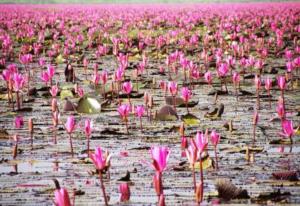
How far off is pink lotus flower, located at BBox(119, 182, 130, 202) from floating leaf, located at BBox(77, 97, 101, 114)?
2.36m

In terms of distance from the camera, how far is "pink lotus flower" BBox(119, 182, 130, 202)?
253 centimetres

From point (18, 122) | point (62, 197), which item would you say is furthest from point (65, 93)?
point (62, 197)

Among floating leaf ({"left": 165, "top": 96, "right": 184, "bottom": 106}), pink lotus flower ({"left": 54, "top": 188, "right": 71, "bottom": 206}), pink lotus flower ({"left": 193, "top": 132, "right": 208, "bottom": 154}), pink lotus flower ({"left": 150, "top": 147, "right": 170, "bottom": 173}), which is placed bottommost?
floating leaf ({"left": 165, "top": 96, "right": 184, "bottom": 106})

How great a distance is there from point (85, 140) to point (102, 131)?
17cm

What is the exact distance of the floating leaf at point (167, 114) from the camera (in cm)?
450

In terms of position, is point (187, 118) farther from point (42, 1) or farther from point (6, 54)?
point (42, 1)

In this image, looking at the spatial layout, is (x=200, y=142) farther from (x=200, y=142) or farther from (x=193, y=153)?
(x=193, y=153)

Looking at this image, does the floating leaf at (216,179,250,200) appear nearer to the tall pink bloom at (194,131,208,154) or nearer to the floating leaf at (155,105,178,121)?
the tall pink bloom at (194,131,208,154)

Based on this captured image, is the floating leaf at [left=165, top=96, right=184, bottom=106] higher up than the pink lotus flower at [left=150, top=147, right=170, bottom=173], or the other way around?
the pink lotus flower at [left=150, top=147, right=170, bottom=173]

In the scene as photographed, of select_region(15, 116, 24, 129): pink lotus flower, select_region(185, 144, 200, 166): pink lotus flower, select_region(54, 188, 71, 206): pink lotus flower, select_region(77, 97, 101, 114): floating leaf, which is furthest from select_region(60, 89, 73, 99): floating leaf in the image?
select_region(54, 188, 71, 206): pink lotus flower

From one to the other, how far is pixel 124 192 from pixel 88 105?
240cm

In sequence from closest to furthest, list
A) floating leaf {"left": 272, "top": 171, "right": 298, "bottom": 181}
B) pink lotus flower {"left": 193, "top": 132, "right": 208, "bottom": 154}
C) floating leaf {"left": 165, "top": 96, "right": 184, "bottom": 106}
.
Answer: pink lotus flower {"left": 193, "top": 132, "right": 208, "bottom": 154} < floating leaf {"left": 272, "top": 171, "right": 298, "bottom": 181} < floating leaf {"left": 165, "top": 96, "right": 184, "bottom": 106}

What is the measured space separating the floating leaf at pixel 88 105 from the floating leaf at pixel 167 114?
0.63 metres

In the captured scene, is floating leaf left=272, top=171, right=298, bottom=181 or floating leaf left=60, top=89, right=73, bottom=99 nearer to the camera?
floating leaf left=272, top=171, right=298, bottom=181
